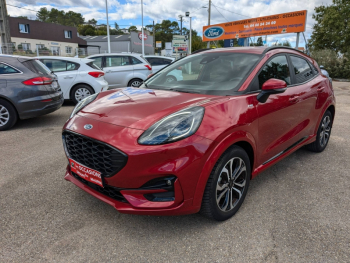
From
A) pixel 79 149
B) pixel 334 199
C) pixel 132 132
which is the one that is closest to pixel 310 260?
pixel 334 199

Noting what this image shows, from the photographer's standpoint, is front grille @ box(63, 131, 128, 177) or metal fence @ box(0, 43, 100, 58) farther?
metal fence @ box(0, 43, 100, 58)

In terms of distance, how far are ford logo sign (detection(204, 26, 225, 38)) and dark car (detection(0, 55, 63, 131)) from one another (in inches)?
930

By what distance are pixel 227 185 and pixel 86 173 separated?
1237 millimetres

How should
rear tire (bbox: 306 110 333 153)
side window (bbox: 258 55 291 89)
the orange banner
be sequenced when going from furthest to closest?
the orange banner
rear tire (bbox: 306 110 333 153)
side window (bbox: 258 55 291 89)

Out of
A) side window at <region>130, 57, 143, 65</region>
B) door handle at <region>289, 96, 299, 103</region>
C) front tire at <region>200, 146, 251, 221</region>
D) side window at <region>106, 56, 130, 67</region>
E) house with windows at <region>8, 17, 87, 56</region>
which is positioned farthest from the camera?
house with windows at <region>8, 17, 87, 56</region>

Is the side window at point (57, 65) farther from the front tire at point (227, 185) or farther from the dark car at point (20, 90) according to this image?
the front tire at point (227, 185)

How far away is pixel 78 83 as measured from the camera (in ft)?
26.6

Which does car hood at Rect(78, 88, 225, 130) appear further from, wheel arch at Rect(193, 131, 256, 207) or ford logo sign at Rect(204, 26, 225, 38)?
ford logo sign at Rect(204, 26, 225, 38)

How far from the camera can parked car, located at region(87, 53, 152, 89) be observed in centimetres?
975

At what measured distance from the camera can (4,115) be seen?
216 inches

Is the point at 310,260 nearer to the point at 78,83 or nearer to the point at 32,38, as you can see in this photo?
the point at 78,83

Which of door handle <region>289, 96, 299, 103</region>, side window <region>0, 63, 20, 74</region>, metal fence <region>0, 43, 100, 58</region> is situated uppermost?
metal fence <region>0, 43, 100, 58</region>

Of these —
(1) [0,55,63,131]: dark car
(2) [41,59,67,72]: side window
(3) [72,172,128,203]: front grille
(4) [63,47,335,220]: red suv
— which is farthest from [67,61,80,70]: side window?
(3) [72,172,128,203]: front grille

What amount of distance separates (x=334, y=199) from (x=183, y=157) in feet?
6.48
